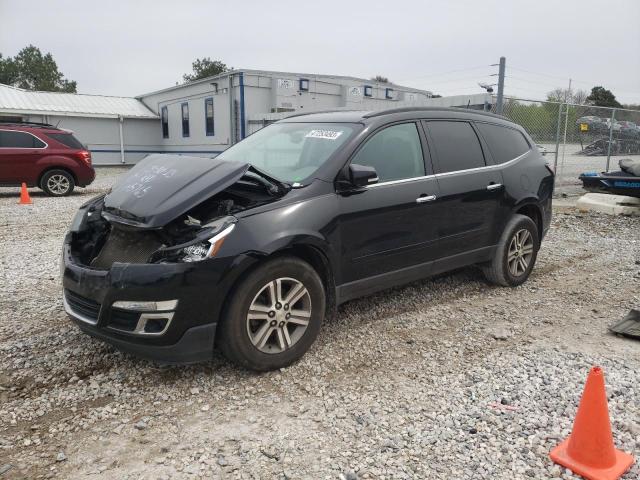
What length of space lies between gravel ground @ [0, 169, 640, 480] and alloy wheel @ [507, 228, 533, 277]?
0.46 meters

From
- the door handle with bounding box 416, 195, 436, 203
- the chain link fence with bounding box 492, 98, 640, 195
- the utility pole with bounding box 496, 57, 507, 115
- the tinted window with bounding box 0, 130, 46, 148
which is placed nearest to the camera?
the door handle with bounding box 416, 195, 436, 203

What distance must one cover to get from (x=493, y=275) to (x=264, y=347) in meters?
2.91

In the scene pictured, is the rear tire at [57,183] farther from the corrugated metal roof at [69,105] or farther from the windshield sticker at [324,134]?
the corrugated metal roof at [69,105]

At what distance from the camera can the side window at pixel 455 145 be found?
4.59 metres

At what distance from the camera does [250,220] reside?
3305 mm

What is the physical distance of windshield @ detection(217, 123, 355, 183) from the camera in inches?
156

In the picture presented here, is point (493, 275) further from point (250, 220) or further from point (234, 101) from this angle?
point (234, 101)

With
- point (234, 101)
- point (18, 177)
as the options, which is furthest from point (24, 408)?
point (234, 101)

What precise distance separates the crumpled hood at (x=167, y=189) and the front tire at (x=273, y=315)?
25.1 inches

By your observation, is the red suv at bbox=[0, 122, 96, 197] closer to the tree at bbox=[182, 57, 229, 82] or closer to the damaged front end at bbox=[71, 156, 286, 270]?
the damaged front end at bbox=[71, 156, 286, 270]

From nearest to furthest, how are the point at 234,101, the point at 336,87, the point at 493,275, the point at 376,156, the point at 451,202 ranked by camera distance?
the point at 376,156
the point at 451,202
the point at 493,275
the point at 234,101
the point at 336,87

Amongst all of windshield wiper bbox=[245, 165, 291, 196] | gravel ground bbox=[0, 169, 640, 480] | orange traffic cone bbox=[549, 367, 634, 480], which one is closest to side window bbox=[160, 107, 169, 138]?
gravel ground bbox=[0, 169, 640, 480]

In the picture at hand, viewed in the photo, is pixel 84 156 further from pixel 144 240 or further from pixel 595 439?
pixel 595 439

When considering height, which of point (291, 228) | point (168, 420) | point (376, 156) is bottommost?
point (168, 420)
